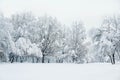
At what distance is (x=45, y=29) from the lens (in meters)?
19.0

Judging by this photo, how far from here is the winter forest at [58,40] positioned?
44.8ft

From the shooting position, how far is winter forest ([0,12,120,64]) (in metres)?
13.7

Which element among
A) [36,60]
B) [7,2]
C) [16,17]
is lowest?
[36,60]

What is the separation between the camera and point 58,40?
18953mm
